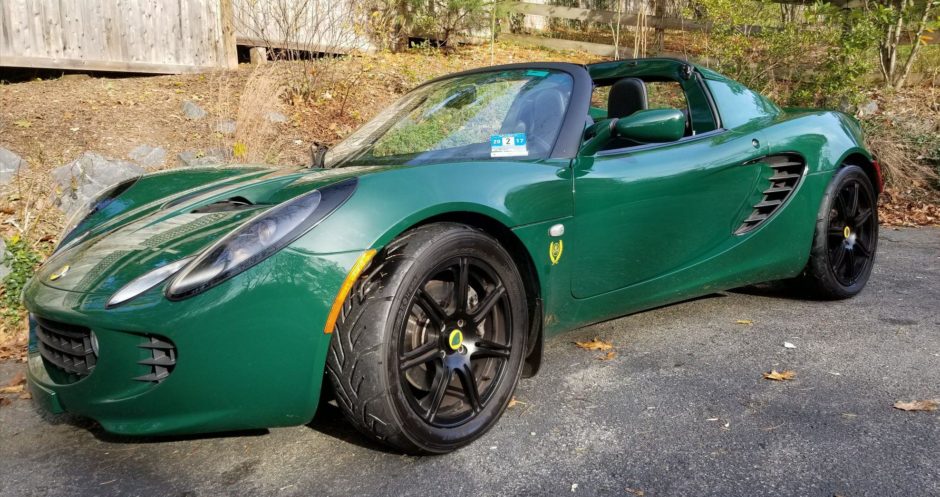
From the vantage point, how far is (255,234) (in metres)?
2.36

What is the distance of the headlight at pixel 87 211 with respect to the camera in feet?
10.6

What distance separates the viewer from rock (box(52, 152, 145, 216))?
5816 millimetres

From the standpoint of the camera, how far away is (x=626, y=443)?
8.96 feet

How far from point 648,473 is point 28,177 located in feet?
17.4

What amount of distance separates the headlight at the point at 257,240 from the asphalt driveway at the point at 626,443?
666 mm

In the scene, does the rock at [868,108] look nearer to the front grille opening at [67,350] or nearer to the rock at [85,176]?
the rock at [85,176]

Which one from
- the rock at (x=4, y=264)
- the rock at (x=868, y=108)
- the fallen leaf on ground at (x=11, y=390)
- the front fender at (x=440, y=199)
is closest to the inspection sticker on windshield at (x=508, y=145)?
the front fender at (x=440, y=199)

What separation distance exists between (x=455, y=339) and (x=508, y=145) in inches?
34.2

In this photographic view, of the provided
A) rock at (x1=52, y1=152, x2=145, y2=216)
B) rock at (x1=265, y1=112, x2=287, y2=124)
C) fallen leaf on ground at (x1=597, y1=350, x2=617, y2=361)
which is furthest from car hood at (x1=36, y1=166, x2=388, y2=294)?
rock at (x1=265, y1=112, x2=287, y2=124)

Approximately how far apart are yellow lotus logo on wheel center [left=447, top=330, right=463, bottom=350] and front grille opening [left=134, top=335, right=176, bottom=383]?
0.86 metres

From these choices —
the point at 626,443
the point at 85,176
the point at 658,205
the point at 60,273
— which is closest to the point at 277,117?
the point at 85,176

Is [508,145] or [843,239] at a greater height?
[508,145]

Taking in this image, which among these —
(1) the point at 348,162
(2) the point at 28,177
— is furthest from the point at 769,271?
(2) the point at 28,177

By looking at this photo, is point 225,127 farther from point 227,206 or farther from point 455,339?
point 455,339
